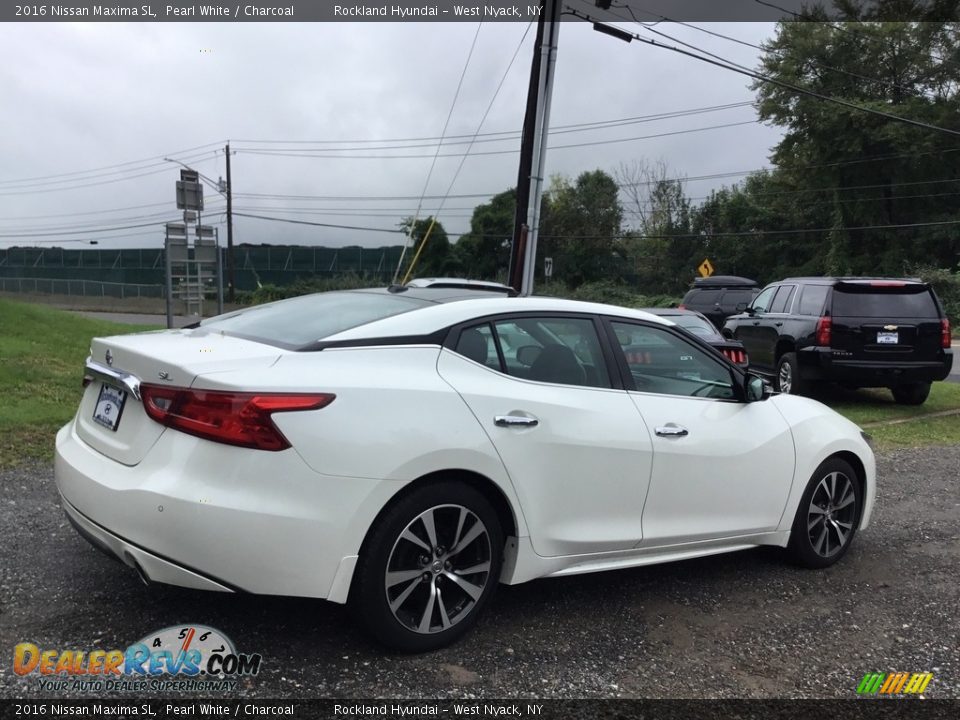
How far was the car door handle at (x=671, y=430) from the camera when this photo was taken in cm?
403

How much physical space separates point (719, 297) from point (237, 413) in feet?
64.5

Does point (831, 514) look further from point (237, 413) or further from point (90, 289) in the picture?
point (90, 289)

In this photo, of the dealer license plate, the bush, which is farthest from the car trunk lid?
the bush

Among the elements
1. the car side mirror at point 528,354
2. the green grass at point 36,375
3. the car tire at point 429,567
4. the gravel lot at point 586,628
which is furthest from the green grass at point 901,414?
the green grass at point 36,375

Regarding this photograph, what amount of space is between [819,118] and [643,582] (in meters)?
46.9

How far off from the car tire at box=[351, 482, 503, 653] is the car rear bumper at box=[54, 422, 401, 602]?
0.35ft

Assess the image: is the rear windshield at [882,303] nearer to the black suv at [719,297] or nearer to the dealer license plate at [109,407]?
the dealer license plate at [109,407]

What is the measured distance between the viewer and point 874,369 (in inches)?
411

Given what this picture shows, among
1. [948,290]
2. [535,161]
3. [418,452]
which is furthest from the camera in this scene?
[948,290]

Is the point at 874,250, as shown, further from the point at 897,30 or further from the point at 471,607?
the point at 471,607

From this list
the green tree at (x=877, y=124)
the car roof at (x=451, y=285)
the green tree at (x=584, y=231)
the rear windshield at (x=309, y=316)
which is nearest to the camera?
the rear windshield at (x=309, y=316)

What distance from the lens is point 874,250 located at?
152ft

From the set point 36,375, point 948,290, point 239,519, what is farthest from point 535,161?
Answer: point 948,290

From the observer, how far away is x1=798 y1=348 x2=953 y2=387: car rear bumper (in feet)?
34.2
